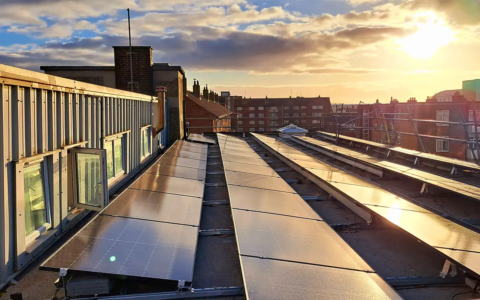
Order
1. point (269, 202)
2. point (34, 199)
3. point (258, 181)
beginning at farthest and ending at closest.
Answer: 1. point (258, 181)
2. point (269, 202)
3. point (34, 199)

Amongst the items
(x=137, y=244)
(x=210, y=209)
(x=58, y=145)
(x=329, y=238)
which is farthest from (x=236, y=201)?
(x=58, y=145)

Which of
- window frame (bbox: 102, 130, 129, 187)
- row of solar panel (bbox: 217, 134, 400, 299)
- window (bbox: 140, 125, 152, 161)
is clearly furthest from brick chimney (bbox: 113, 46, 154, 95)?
row of solar panel (bbox: 217, 134, 400, 299)

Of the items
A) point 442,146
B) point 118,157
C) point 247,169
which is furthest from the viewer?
point 442,146

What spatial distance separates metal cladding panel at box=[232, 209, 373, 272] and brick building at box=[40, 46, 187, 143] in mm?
11885

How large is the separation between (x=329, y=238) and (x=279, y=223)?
0.75 metres

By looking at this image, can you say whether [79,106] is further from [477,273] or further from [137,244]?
[477,273]

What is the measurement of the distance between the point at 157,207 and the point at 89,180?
4.29 feet

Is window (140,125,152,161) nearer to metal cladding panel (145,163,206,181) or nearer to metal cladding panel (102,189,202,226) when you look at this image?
metal cladding panel (145,163,206,181)

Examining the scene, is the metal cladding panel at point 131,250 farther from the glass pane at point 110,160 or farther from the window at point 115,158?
the glass pane at point 110,160

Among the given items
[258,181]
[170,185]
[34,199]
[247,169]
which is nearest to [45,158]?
[34,199]

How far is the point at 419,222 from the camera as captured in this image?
16.4 ft

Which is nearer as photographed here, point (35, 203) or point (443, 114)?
point (35, 203)

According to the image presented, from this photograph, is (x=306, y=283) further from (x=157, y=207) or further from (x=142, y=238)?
(x=157, y=207)

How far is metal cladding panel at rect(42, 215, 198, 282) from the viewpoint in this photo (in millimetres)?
3518
